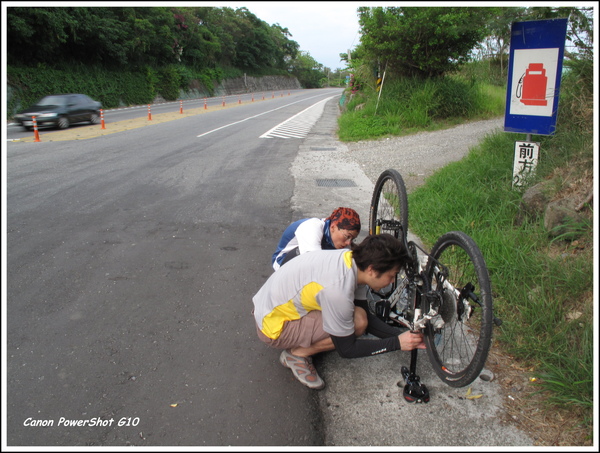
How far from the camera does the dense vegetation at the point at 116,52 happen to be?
25.9 metres

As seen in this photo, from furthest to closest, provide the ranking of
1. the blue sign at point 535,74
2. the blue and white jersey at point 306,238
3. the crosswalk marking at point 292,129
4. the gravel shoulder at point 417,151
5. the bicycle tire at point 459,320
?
1. the crosswalk marking at point 292,129
2. the gravel shoulder at point 417,151
3. the blue sign at point 535,74
4. the blue and white jersey at point 306,238
5. the bicycle tire at point 459,320

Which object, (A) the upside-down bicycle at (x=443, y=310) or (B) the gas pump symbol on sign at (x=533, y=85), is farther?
(B) the gas pump symbol on sign at (x=533, y=85)

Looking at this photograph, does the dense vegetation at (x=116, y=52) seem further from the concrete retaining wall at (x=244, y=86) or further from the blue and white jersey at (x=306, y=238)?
the blue and white jersey at (x=306, y=238)

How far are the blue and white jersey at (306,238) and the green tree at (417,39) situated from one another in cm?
1215

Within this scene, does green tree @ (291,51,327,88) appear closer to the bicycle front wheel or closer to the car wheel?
the car wheel

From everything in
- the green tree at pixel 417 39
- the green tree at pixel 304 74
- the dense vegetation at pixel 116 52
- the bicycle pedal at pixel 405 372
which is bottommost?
the bicycle pedal at pixel 405 372

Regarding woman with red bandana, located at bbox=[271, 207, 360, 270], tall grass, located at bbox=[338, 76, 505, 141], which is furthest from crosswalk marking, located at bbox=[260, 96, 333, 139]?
woman with red bandana, located at bbox=[271, 207, 360, 270]

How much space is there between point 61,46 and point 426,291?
3467cm

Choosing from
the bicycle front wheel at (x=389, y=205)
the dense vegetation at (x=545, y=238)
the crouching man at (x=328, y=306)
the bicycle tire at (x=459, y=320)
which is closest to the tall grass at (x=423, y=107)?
the dense vegetation at (x=545, y=238)

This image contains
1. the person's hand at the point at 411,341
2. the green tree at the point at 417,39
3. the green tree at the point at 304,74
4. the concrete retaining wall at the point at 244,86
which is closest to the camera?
the person's hand at the point at 411,341

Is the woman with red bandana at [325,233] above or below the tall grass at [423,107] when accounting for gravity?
below

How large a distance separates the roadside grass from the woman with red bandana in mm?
1337

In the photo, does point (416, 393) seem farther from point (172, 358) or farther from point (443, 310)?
point (172, 358)

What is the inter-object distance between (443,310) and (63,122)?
62.2ft
